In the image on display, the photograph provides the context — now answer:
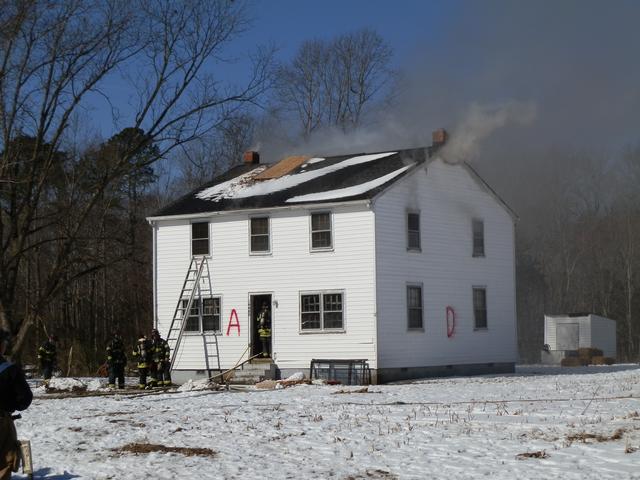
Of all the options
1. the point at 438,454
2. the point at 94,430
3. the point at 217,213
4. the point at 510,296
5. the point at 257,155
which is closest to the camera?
the point at 438,454

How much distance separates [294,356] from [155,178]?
118ft

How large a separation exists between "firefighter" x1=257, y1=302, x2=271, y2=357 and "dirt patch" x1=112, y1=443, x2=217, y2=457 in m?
17.6

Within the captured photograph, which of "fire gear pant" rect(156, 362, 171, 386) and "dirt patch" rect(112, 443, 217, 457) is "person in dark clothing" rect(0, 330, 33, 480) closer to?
"dirt patch" rect(112, 443, 217, 457)

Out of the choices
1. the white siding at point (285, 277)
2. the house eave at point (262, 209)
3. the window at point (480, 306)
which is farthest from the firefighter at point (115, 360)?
the window at point (480, 306)

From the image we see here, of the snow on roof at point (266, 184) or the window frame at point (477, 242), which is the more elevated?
the snow on roof at point (266, 184)

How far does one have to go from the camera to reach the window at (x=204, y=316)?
117 ft

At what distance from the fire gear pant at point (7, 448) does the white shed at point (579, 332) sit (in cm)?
4155

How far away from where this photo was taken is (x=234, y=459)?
1493 centimetres

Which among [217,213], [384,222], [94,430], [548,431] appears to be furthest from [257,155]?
[548,431]

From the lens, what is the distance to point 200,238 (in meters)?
36.4

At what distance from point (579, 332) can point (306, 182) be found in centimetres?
2028

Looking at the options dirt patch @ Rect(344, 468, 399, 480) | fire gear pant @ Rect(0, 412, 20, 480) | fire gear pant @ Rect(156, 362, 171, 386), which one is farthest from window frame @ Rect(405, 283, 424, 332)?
fire gear pant @ Rect(0, 412, 20, 480)

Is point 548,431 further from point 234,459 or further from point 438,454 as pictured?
point 234,459

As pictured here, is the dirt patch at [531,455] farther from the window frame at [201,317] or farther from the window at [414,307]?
the window frame at [201,317]
